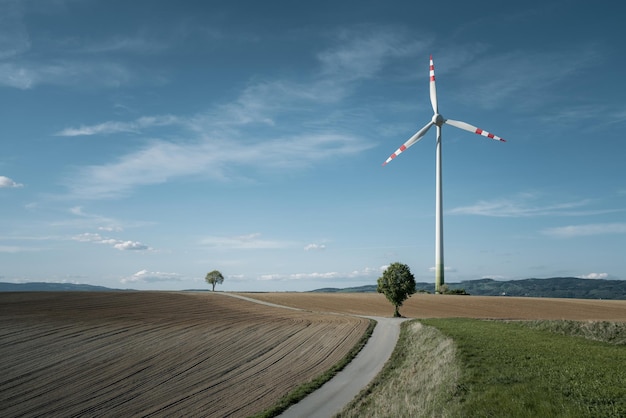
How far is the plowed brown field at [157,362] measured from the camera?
23984 mm

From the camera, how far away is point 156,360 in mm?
33344

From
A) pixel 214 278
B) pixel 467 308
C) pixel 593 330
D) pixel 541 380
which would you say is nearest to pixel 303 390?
pixel 541 380

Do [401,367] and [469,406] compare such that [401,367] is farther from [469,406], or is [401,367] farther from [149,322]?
[149,322]

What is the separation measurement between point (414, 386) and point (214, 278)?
15738 centimetres

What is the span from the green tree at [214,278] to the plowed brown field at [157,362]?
11752 centimetres

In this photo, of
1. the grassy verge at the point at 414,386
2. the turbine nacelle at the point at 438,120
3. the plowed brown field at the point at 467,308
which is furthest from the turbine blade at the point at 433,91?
the grassy verge at the point at 414,386

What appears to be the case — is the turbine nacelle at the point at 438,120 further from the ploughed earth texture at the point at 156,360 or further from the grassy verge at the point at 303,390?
the grassy verge at the point at 303,390

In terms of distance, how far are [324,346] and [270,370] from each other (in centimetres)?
924

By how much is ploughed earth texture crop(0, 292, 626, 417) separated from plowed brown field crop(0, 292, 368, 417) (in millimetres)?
67

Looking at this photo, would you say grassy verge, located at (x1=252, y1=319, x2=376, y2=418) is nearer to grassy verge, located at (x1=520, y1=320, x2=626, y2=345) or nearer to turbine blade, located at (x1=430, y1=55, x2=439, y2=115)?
grassy verge, located at (x1=520, y1=320, x2=626, y2=345)

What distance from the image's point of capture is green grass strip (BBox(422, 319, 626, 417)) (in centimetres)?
1555

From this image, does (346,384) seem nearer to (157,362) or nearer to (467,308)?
(157,362)

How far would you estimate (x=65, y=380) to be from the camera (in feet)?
92.8

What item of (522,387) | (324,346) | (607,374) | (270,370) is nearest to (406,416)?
(522,387)
